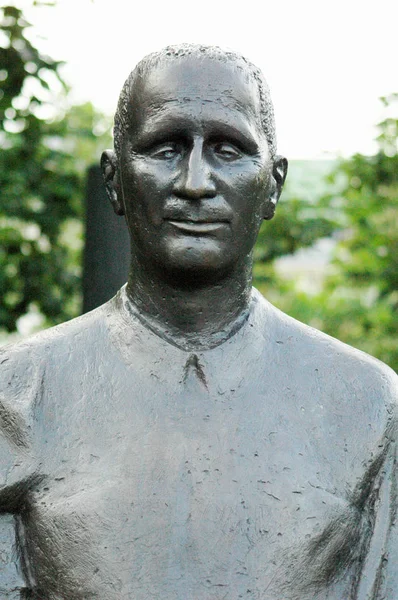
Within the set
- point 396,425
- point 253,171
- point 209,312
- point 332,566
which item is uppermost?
point 253,171

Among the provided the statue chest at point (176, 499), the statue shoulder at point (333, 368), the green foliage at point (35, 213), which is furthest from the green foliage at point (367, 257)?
the statue chest at point (176, 499)

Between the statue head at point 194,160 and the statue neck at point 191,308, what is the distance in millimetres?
60

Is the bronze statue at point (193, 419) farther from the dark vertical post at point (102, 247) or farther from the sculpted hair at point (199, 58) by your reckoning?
the dark vertical post at point (102, 247)

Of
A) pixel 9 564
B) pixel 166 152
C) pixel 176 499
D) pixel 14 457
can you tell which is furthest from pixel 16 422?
pixel 166 152

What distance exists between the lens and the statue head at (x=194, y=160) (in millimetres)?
3207

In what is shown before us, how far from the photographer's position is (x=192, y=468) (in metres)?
3.19

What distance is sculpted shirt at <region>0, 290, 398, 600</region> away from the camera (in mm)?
3111

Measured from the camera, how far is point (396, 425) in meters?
3.41

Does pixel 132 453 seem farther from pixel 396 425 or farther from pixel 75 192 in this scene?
pixel 75 192

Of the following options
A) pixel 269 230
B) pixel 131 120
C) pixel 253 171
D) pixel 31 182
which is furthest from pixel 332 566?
pixel 269 230

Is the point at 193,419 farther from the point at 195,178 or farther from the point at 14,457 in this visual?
the point at 195,178

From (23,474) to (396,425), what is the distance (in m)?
1.00

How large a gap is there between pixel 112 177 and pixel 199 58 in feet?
1.46

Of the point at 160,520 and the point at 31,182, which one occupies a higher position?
the point at 160,520
